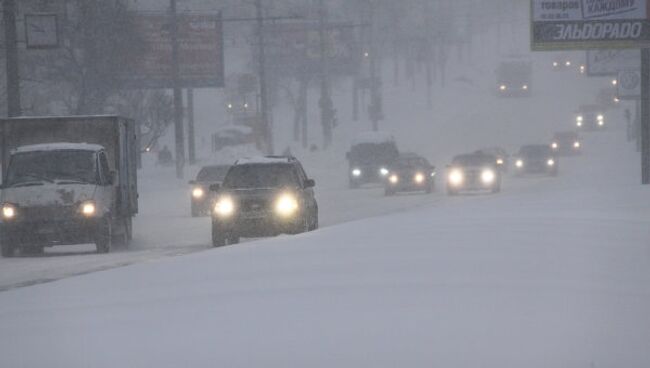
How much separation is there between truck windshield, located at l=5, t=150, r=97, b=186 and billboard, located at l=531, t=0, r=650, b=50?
1113 centimetres

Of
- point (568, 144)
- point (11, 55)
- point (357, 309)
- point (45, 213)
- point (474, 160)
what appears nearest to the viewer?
point (357, 309)

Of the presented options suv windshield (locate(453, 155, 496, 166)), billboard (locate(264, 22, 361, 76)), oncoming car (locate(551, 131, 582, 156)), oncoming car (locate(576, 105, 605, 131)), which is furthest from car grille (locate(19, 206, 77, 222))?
oncoming car (locate(576, 105, 605, 131))

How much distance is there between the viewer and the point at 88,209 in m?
21.4

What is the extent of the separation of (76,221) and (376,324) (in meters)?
14.3

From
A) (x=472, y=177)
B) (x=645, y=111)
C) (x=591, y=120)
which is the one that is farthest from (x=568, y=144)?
(x=645, y=111)

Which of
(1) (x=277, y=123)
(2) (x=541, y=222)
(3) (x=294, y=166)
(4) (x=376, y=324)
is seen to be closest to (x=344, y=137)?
(1) (x=277, y=123)

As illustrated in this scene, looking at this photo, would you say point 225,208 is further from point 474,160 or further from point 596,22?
point 474,160

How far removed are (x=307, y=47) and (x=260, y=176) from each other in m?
54.6

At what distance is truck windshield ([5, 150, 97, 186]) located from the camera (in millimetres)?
21781

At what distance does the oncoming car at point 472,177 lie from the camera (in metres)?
41.4

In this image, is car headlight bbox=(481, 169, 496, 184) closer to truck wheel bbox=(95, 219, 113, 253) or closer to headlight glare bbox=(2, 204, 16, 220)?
truck wheel bbox=(95, 219, 113, 253)

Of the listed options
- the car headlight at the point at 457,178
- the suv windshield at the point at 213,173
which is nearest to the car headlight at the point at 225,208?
the suv windshield at the point at 213,173

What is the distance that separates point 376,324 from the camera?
7.94 metres

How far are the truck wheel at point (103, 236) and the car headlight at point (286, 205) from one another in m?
3.29
